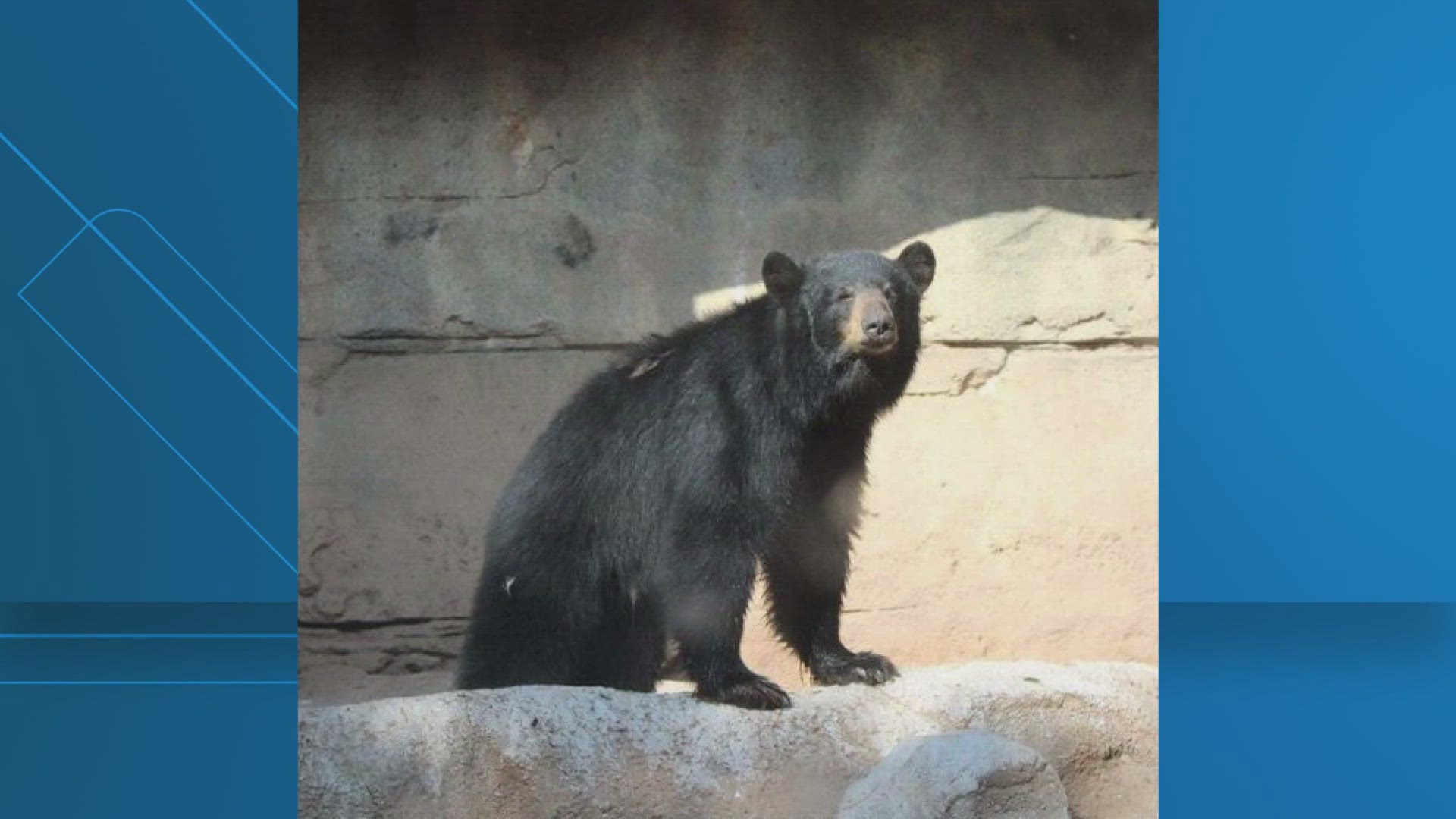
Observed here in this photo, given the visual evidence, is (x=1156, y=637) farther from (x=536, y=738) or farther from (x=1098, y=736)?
(x=536, y=738)

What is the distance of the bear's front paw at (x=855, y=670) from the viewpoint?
248 inches

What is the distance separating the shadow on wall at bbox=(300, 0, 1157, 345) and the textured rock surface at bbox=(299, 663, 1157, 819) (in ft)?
6.26

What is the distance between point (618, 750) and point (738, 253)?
2313 millimetres

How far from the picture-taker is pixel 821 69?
721 cm

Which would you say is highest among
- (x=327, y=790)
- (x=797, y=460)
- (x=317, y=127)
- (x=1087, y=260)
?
(x=317, y=127)

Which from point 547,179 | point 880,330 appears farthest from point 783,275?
point 547,179

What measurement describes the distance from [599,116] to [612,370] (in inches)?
46.2

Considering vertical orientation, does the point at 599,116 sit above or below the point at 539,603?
above

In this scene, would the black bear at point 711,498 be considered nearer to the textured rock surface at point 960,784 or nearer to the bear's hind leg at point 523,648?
the bear's hind leg at point 523,648

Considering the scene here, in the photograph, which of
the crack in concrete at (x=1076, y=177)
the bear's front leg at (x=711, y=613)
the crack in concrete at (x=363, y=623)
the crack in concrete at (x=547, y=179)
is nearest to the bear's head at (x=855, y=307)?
the bear's front leg at (x=711, y=613)

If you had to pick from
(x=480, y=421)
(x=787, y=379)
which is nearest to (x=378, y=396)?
(x=480, y=421)

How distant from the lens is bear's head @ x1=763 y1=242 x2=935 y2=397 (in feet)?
19.9

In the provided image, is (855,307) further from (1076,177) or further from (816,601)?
(1076,177)

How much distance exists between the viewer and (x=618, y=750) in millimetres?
5641
